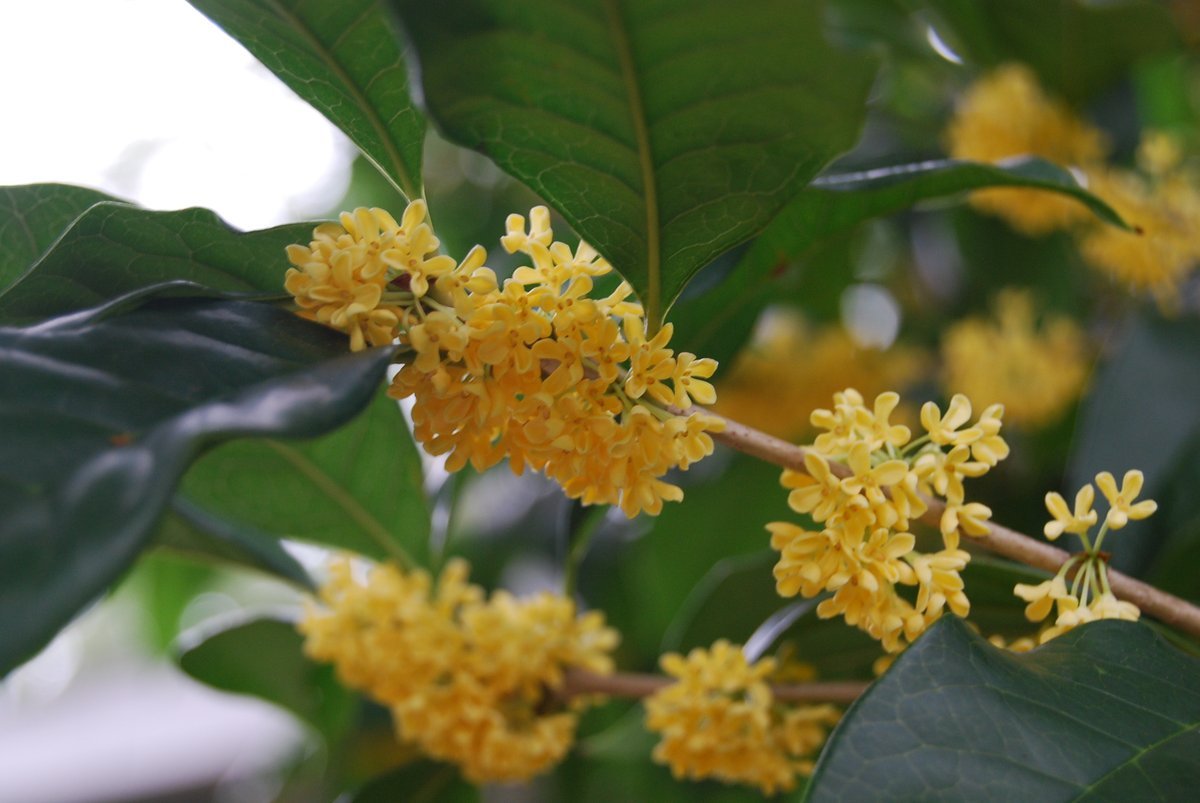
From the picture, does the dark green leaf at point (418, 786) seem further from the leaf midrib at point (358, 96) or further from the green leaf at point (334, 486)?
the leaf midrib at point (358, 96)

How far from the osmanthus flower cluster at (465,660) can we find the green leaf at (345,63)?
38 centimetres

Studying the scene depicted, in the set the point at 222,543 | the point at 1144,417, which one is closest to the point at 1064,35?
the point at 1144,417

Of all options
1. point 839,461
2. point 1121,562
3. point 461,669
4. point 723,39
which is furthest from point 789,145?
point 1121,562

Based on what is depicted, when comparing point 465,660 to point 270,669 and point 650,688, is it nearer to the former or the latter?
point 650,688

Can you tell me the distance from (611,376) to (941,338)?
50.0 inches

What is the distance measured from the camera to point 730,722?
28.4 inches

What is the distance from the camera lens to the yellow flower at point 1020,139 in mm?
1270

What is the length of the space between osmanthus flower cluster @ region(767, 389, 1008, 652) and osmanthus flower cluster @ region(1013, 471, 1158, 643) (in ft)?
0.19

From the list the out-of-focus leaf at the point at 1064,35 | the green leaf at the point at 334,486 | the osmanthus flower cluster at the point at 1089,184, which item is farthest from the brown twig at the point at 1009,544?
the out-of-focus leaf at the point at 1064,35

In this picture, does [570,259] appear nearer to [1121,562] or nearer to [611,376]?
[611,376]

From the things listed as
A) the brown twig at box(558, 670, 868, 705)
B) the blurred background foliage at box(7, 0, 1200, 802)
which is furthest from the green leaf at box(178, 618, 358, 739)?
the brown twig at box(558, 670, 868, 705)

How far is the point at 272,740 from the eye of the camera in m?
2.34

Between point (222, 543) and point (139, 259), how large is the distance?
44 cm

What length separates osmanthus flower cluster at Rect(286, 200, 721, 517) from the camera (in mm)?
536
